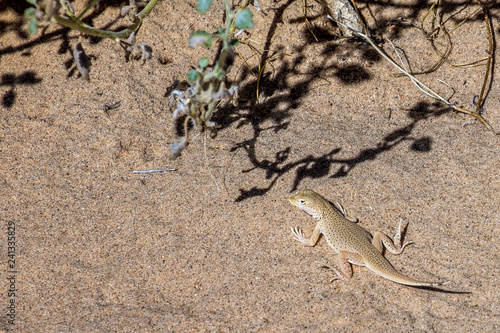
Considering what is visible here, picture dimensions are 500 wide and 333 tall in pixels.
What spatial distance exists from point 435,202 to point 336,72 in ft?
5.45

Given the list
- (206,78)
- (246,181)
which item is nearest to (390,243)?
(246,181)

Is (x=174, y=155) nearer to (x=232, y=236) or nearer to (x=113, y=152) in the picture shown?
(x=232, y=236)

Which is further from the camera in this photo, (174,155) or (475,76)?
(475,76)

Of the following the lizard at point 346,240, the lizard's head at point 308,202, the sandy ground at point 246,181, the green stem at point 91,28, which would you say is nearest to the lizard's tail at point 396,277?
the lizard at point 346,240

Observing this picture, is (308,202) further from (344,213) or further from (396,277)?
(396,277)

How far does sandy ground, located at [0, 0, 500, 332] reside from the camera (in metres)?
3.08

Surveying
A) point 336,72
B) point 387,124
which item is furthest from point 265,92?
point 387,124

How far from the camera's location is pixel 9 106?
4055 mm

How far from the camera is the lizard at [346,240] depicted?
10.6ft

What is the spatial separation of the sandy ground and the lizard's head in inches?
7.2

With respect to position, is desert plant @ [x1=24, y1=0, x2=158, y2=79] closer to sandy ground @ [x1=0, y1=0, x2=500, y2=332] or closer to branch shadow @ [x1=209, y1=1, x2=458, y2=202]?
sandy ground @ [x1=0, y1=0, x2=500, y2=332]

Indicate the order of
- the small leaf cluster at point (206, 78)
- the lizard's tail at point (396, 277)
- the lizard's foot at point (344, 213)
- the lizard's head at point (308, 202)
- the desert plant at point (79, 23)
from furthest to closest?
the lizard's foot at point (344, 213) < the lizard's head at point (308, 202) < the lizard's tail at point (396, 277) < the desert plant at point (79, 23) < the small leaf cluster at point (206, 78)

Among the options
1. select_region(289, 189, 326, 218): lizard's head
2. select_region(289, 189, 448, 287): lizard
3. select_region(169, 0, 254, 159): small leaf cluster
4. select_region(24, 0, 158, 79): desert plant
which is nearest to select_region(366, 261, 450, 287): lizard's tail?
select_region(289, 189, 448, 287): lizard

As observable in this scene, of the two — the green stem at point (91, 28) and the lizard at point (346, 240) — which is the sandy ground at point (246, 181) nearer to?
the lizard at point (346, 240)
